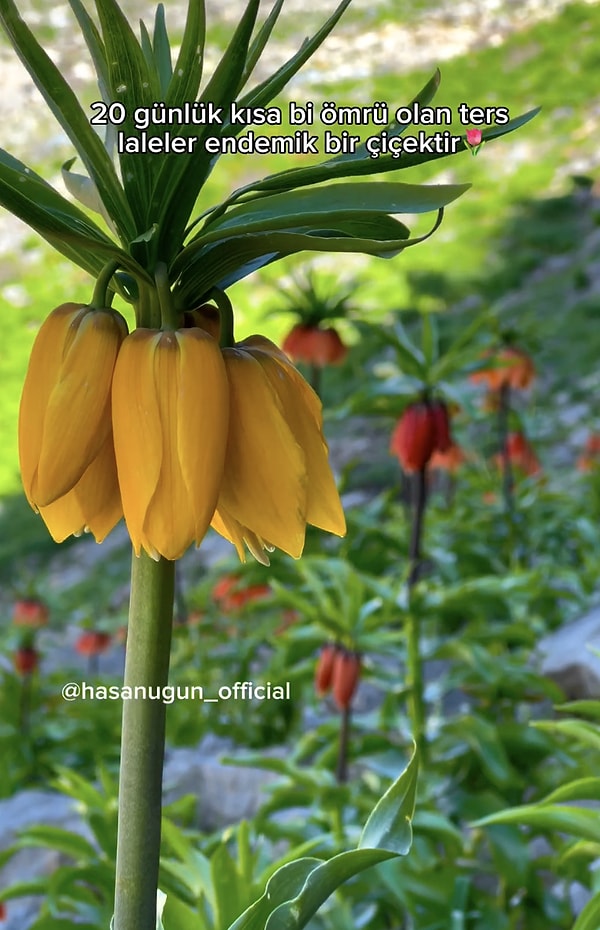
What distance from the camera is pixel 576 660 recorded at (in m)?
1.43

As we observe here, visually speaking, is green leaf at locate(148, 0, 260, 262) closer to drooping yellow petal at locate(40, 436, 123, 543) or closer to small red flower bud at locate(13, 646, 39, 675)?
drooping yellow petal at locate(40, 436, 123, 543)

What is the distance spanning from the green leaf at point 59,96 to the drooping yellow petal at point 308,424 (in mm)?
71

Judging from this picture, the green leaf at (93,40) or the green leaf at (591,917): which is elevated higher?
the green leaf at (93,40)

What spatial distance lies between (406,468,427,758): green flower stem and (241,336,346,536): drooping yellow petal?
2.06ft

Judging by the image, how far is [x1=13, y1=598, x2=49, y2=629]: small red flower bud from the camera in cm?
178

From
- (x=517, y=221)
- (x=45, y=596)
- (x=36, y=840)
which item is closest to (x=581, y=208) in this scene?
(x=517, y=221)

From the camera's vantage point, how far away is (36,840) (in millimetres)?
726

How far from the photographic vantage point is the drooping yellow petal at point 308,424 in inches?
11.6

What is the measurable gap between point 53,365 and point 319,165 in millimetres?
104

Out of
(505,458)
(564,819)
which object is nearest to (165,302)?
(564,819)

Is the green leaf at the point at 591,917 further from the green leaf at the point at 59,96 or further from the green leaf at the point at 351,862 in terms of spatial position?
the green leaf at the point at 59,96

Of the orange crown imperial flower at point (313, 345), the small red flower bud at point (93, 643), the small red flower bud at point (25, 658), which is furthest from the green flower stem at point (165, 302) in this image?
the small red flower bud at point (93, 643)

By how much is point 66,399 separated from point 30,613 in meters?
1.62

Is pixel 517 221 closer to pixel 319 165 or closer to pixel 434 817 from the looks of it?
pixel 434 817
